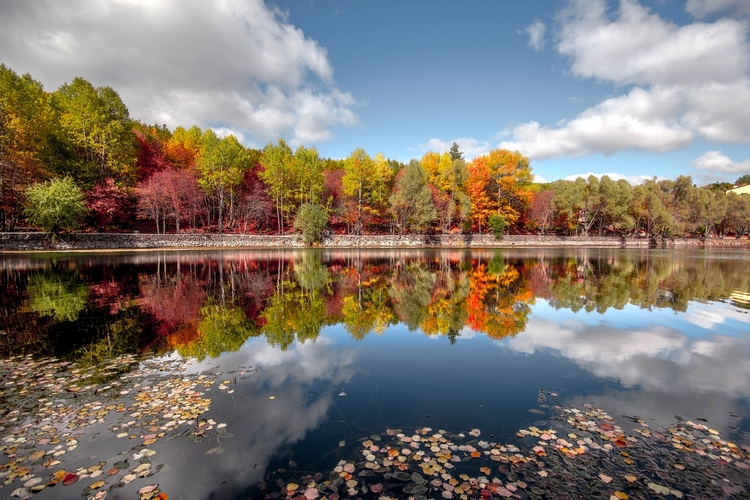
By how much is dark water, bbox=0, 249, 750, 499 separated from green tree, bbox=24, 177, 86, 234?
2855cm

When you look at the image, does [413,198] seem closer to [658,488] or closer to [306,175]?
[306,175]

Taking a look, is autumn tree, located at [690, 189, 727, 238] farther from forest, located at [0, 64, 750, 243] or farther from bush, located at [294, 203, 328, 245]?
bush, located at [294, 203, 328, 245]

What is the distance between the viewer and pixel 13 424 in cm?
580

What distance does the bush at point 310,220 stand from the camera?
54.1 meters

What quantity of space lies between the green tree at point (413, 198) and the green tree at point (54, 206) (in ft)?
140

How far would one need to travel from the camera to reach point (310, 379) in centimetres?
808

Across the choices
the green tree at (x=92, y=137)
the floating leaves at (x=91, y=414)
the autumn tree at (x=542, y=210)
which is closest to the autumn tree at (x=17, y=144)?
the green tree at (x=92, y=137)

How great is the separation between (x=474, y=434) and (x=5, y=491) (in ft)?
20.2

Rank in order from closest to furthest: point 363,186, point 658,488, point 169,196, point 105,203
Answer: point 658,488
point 105,203
point 169,196
point 363,186

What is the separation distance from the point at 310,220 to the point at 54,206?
29066mm

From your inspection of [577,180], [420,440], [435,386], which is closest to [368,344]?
[435,386]

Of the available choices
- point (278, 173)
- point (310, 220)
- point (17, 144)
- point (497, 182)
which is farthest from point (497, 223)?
point (17, 144)

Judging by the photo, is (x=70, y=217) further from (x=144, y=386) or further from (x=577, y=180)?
(x=577, y=180)

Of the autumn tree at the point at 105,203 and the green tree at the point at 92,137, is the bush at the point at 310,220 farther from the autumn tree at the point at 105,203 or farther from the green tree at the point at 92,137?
the green tree at the point at 92,137
